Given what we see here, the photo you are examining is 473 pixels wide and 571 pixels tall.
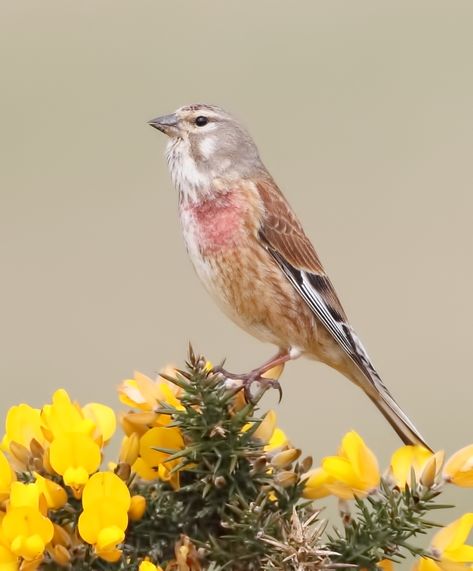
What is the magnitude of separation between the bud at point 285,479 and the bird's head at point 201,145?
2031 millimetres

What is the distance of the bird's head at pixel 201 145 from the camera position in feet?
13.2

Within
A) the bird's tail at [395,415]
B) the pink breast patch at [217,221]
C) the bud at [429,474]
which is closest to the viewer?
the bud at [429,474]

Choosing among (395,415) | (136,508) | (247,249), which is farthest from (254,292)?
(136,508)

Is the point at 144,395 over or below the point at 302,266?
below

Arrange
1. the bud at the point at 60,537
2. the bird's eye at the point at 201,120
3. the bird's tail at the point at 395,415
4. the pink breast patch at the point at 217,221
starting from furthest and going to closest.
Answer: the bird's eye at the point at 201,120, the pink breast patch at the point at 217,221, the bird's tail at the point at 395,415, the bud at the point at 60,537

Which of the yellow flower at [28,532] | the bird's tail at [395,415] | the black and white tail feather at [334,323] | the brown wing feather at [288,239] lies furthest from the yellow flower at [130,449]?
the brown wing feather at [288,239]

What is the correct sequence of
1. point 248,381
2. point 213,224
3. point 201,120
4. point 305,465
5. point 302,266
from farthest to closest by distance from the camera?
1. point 302,266
2. point 201,120
3. point 213,224
4. point 248,381
5. point 305,465

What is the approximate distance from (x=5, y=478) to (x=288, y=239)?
2335mm

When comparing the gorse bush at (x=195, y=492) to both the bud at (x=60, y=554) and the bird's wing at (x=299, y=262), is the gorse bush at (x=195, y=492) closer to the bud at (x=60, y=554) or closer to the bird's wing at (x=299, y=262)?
the bud at (x=60, y=554)

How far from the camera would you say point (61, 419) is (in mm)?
2070

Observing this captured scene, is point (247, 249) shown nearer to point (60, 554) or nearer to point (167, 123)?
point (167, 123)

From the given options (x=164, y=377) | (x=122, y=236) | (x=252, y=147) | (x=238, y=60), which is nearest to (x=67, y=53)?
(x=238, y=60)

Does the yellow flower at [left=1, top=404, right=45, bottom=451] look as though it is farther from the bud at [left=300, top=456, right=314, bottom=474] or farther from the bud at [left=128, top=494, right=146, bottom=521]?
the bud at [left=300, top=456, right=314, bottom=474]

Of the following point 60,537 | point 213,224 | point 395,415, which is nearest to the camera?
point 60,537
